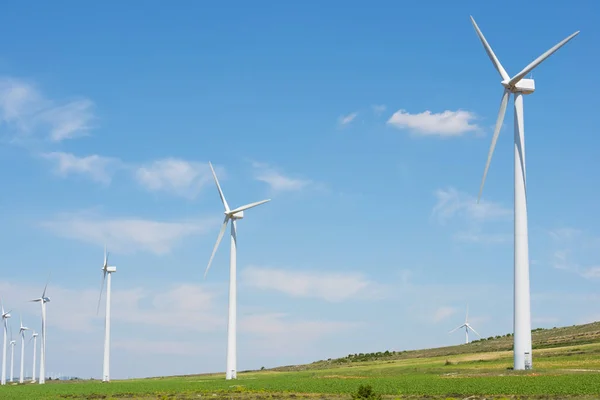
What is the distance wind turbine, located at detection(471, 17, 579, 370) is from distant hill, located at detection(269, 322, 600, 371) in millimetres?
55372

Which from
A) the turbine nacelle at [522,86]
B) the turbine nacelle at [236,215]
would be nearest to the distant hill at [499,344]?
the turbine nacelle at [236,215]

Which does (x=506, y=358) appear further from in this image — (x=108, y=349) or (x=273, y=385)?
(x=108, y=349)

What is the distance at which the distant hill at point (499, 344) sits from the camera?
450ft

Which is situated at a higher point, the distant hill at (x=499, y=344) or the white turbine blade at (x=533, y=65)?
the white turbine blade at (x=533, y=65)

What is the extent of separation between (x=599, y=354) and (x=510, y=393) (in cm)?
4529

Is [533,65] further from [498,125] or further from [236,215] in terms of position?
[236,215]

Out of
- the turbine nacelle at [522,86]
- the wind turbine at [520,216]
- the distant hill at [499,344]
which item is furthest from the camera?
the distant hill at [499,344]

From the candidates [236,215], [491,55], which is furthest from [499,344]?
[491,55]

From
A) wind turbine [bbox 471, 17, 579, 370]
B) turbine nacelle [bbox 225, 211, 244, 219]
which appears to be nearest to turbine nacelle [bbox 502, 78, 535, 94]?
wind turbine [bbox 471, 17, 579, 370]

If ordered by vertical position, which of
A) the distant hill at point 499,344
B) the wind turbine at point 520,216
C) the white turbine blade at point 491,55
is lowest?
the distant hill at point 499,344

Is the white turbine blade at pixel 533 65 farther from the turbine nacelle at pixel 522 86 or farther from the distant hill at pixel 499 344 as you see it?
the distant hill at pixel 499 344

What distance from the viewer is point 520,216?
76125 mm

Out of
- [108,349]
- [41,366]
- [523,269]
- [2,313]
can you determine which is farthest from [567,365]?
[2,313]

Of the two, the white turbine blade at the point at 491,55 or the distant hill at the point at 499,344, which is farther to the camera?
the distant hill at the point at 499,344
